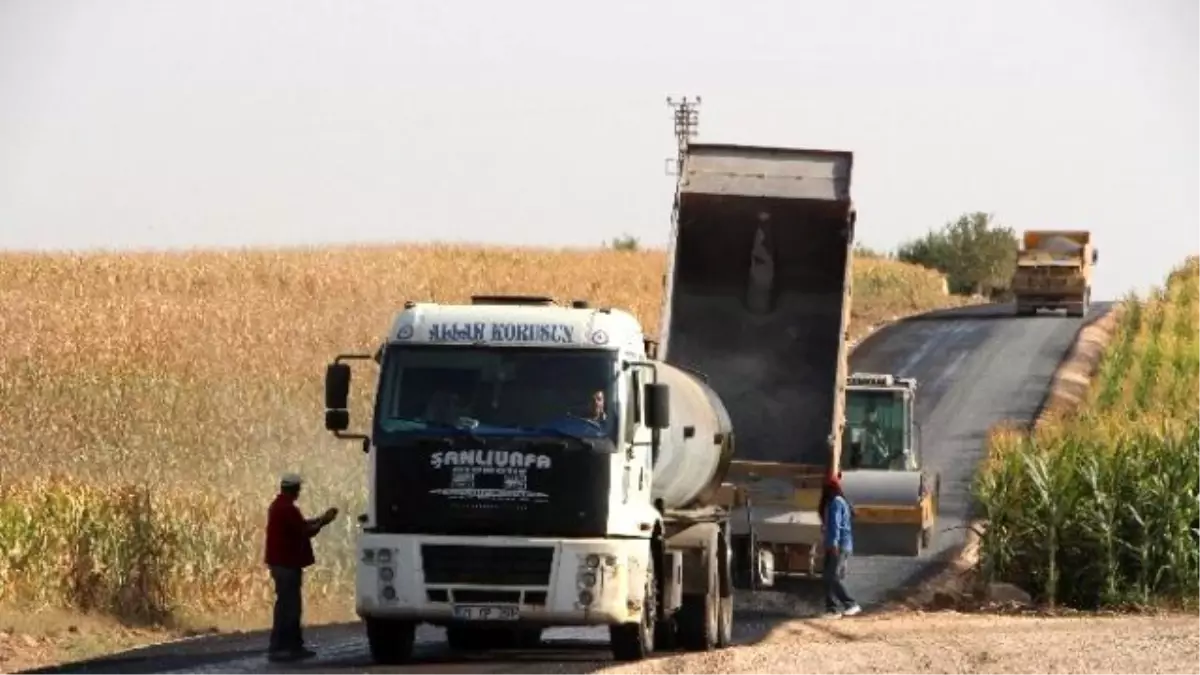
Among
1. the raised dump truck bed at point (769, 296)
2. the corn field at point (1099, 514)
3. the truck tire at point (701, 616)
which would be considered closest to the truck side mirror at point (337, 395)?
the truck tire at point (701, 616)

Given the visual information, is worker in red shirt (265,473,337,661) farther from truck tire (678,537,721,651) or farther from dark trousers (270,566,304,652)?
truck tire (678,537,721,651)

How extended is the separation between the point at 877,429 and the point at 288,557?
13188mm

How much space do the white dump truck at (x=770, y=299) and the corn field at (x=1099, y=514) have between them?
8.41 feet

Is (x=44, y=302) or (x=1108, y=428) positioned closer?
(x=1108, y=428)

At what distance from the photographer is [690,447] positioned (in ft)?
73.7

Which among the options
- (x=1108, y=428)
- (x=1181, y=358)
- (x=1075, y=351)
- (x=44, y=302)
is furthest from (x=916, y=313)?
(x=1108, y=428)

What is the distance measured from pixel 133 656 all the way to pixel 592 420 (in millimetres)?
5559

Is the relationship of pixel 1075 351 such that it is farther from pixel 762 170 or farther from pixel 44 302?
pixel 762 170

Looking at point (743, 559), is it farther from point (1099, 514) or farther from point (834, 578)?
point (1099, 514)

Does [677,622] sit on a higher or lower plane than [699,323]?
lower

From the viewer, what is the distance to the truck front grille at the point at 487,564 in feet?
63.7

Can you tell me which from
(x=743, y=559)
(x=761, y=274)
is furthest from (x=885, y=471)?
(x=743, y=559)

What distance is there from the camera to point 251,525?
27969mm

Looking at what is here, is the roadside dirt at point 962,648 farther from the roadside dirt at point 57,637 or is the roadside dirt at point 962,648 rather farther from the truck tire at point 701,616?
the roadside dirt at point 57,637
